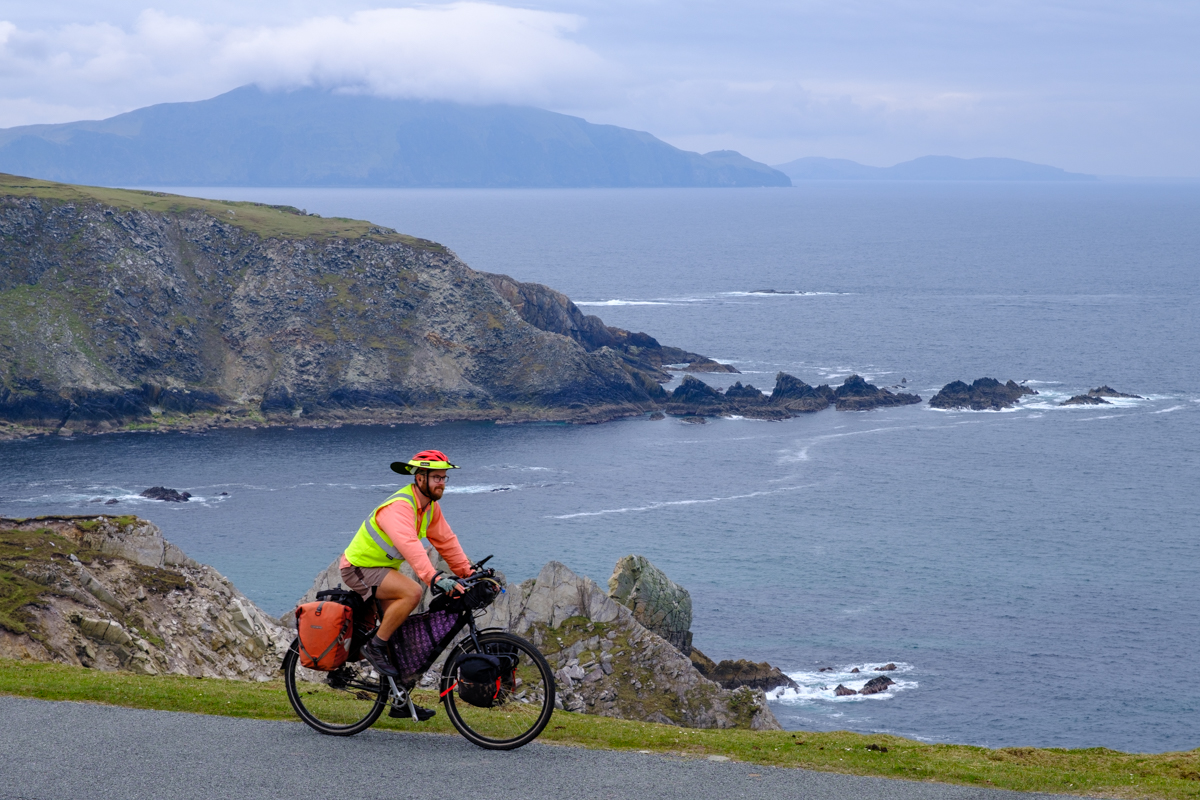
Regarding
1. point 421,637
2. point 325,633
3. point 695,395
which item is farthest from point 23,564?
point 695,395

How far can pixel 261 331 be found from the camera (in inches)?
5822

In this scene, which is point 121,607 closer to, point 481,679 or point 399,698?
point 399,698

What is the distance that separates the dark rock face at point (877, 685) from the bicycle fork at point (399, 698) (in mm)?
52147

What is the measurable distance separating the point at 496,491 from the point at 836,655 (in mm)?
45592

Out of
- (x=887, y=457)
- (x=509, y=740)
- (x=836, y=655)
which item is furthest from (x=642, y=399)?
(x=509, y=740)

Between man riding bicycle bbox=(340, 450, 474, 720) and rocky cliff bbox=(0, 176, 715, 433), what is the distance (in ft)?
407

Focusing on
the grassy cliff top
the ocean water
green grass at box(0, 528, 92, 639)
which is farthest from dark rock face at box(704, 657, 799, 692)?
the grassy cliff top

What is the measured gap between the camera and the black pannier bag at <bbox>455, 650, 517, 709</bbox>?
1334 centimetres

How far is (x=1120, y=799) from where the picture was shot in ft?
40.4

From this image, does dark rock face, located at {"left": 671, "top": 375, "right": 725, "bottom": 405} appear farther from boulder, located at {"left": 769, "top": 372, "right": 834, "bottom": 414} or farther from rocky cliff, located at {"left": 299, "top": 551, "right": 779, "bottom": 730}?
rocky cliff, located at {"left": 299, "top": 551, "right": 779, "bottom": 730}

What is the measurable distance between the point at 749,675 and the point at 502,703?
165 ft

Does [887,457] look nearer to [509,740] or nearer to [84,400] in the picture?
[84,400]

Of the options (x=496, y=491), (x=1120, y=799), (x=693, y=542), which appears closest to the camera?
(x=1120, y=799)

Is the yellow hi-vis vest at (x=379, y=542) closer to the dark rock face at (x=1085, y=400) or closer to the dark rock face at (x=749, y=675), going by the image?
the dark rock face at (x=749, y=675)
